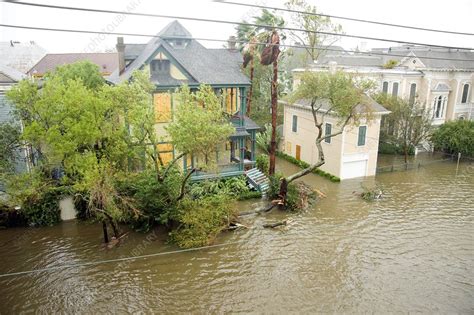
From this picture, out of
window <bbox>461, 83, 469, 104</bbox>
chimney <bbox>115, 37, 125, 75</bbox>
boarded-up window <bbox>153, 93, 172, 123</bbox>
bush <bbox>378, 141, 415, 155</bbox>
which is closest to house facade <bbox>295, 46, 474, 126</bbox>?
window <bbox>461, 83, 469, 104</bbox>

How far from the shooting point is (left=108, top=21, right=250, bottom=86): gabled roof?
72.4ft

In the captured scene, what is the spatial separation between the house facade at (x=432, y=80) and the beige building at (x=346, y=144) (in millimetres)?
6824

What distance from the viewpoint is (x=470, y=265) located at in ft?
53.9

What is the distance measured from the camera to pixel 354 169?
2791 cm

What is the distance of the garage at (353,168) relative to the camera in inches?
1078

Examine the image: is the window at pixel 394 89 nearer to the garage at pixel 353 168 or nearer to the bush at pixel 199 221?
the garage at pixel 353 168

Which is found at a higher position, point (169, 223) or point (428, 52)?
point (428, 52)

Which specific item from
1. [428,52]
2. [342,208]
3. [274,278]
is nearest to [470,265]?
[342,208]

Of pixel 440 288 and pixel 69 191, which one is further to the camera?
pixel 69 191

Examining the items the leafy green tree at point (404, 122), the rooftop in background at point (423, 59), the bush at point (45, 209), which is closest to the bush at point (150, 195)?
the bush at point (45, 209)

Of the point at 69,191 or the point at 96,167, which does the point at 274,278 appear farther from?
the point at 69,191

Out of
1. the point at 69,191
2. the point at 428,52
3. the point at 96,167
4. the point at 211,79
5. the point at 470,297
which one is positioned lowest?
the point at 470,297

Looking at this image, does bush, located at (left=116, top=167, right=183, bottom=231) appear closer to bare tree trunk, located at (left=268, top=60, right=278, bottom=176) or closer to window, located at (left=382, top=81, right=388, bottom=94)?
bare tree trunk, located at (left=268, top=60, right=278, bottom=176)

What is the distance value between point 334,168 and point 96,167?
18.0 metres
